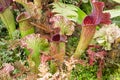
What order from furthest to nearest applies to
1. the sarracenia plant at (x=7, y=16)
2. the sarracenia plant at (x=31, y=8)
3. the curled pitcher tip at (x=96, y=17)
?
1. the sarracenia plant at (x=7, y=16)
2. the sarracenia plant at (x=31, y=8)
3. the curled pitcher tip at (x=96, y=17)

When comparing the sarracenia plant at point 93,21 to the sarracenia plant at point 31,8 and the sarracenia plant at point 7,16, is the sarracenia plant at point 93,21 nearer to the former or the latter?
the sarracenia plant at point 31,8

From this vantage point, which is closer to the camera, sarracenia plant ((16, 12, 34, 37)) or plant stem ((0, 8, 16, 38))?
sarracenia plant ((16, 12, 34, 37))

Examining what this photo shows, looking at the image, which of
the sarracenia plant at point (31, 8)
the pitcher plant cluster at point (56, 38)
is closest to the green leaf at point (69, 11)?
the pitcher plant cluster at point (56, 38)

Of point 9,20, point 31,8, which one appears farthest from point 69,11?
point 9,20

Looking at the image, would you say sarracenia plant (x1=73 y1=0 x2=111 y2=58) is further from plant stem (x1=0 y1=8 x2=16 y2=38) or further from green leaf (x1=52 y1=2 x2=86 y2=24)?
plant stem (x1=0 y1=8 x2=16 y2=38)

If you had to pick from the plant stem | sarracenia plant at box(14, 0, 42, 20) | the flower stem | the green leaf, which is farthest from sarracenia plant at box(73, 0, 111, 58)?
the plant stem
